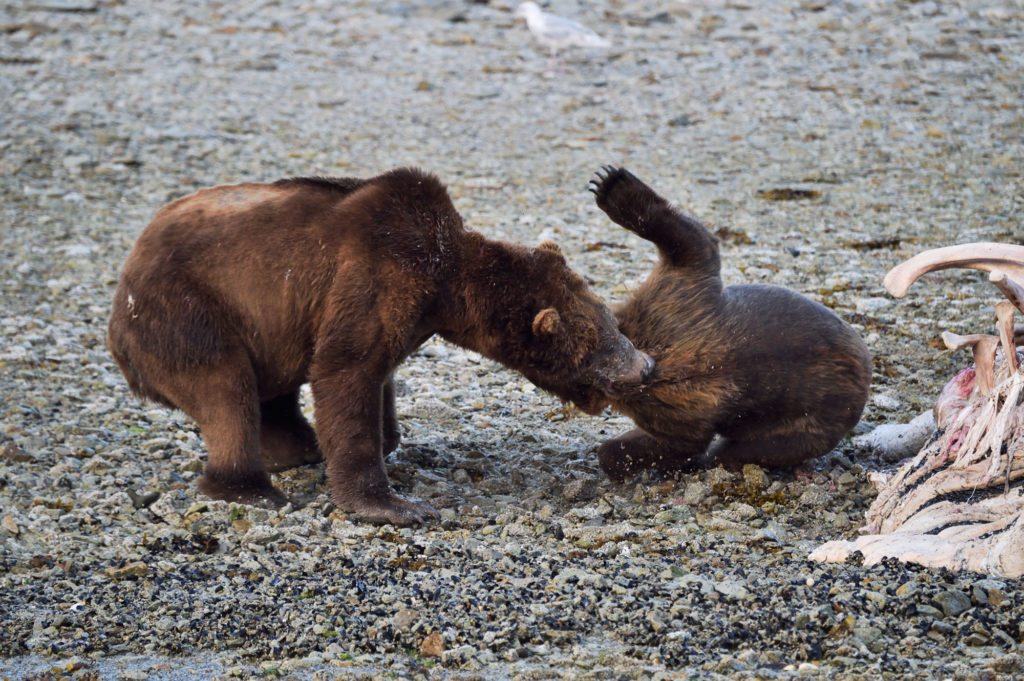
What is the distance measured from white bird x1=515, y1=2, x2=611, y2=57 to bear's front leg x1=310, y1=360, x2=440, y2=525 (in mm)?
8911

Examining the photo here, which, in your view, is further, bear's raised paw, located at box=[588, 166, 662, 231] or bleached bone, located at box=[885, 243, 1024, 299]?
bear's raised paw, located at box=[588, 166, 662, 231]

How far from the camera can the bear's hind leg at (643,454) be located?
6.42 m

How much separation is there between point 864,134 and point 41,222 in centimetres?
783

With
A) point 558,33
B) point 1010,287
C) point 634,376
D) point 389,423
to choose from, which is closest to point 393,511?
point 389,423

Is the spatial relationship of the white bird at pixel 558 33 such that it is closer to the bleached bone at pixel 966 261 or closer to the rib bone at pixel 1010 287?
the bleached bone at pixel 966 261

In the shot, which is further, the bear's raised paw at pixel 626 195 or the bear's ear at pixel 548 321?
the bear's raised paw at pixel 626 195

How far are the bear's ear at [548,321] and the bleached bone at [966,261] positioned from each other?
1.63 meters

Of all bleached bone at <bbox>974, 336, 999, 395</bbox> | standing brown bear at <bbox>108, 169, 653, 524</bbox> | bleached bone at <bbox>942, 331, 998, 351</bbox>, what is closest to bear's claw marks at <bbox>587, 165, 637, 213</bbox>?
standing brown bear at <bbox>108, 169, 653, 524</bbox>

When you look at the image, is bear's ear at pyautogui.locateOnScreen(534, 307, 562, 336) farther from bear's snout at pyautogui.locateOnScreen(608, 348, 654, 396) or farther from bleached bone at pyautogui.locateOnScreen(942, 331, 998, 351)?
bleached bone at pyautogui.locateOnScreen(942, 331, 998, 351)

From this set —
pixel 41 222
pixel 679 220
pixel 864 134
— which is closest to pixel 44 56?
pixel 41 222

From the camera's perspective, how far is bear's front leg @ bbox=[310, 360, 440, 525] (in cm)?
594

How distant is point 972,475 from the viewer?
504 centimetres

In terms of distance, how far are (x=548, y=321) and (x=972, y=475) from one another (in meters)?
2.10

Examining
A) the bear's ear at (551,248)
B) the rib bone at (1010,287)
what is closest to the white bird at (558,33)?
the bear's ear at (551,248)
